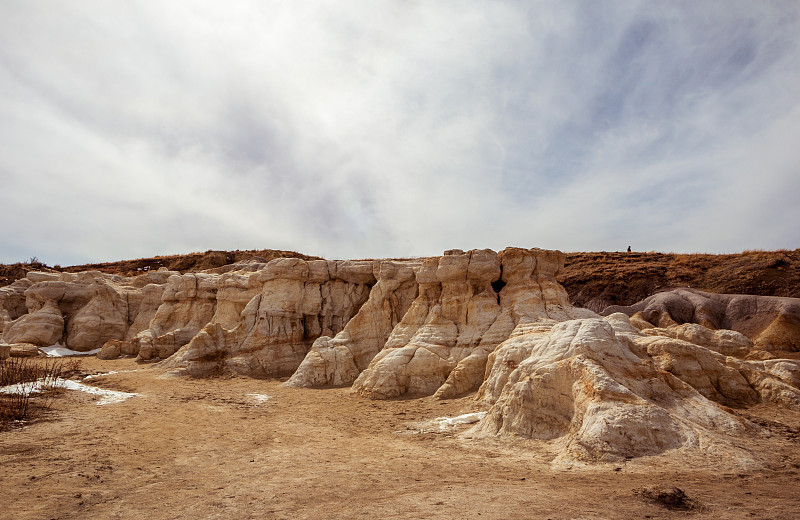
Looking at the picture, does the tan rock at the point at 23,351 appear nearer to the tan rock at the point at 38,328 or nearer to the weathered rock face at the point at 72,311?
the tan rock at the point at 38,328

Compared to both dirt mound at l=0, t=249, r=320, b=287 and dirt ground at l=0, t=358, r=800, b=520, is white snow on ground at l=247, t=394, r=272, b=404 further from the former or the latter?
dirt mound at l=0, t=249, r=320, b=287

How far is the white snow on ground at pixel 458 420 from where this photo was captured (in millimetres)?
9027

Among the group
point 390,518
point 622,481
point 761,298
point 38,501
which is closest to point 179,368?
point 38,501

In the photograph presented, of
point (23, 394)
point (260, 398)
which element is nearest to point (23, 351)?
point (23, 394)

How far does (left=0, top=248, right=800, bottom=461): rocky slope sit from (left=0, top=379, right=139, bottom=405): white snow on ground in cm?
365

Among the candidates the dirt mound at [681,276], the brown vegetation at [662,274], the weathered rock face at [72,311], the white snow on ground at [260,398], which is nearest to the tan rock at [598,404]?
the white snow on ground at [260,398]

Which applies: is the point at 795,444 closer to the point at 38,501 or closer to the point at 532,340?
the point at 532,340

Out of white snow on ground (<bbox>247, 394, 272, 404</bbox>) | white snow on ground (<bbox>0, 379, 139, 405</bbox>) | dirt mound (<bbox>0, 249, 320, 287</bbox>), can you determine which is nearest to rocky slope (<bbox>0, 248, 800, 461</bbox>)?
white snow on ground (<bbox>247, 394, 272, 404</bbox>)

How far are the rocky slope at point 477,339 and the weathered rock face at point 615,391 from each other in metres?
0.03

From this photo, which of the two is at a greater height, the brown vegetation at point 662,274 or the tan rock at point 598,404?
the brown vegetation at point 662,274

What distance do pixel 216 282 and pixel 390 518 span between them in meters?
19.6

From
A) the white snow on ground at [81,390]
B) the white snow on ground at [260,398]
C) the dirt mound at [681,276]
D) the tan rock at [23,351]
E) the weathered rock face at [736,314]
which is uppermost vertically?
the dirt mound at [681,276]

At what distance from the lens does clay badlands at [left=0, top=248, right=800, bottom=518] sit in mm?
5070

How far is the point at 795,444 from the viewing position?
21.6 feet
